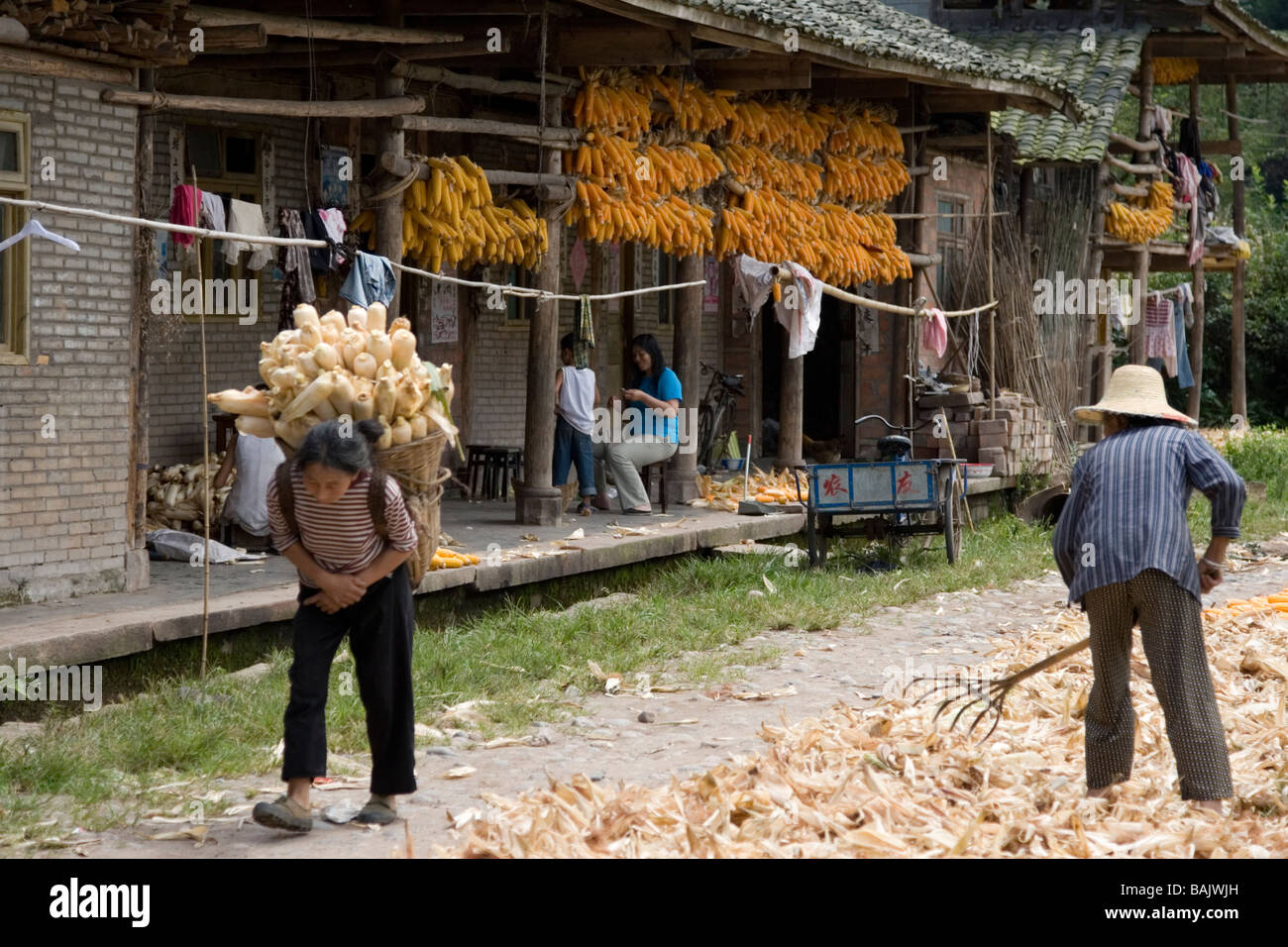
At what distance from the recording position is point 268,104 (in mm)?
10047

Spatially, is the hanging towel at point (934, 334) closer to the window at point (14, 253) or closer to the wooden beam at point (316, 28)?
the wooden beam at point (316, 28)

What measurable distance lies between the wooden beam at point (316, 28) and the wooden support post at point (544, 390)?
1.78 metres

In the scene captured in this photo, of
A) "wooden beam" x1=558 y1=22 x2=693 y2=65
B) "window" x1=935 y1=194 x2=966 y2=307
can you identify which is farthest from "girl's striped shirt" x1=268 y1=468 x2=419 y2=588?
"window" x1=935 y1=194 x2=966 y2=307

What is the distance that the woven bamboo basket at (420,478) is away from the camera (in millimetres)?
6277

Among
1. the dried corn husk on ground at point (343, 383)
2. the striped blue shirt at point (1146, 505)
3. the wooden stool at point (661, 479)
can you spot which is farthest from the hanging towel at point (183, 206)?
the striped blue shirt at point (1146, 505)

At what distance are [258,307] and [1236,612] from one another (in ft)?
26.0

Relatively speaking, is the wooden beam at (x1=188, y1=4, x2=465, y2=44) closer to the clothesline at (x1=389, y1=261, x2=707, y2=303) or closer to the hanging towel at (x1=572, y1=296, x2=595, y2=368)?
the clothesline at (x1=389, y1=261, x2=707, y2=303)

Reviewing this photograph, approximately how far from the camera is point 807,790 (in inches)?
247

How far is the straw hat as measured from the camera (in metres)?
6.32

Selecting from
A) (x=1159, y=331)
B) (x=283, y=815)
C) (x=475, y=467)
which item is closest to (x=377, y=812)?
(x=283, y=815)

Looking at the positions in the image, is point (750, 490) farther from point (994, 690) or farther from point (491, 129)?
point (994, 690)

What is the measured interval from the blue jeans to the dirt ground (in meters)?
3.21
